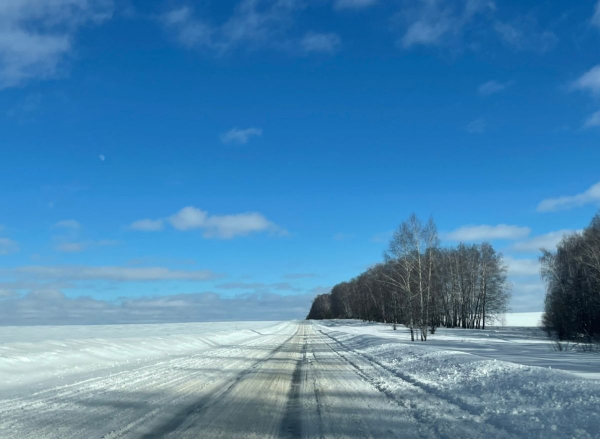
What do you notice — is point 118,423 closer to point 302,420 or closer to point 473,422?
A: point 302,420

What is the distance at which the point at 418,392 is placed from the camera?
11469 millimetres

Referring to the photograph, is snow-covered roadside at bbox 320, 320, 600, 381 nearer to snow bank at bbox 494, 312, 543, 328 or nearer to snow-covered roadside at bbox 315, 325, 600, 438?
snow-covered roadside at bbox 315, 325, 600, 438

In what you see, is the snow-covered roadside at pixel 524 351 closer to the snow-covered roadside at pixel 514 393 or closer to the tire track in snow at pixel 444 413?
the snow-covered roadside at pixel 514 393

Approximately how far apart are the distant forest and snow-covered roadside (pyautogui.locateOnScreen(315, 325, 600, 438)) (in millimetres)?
21339

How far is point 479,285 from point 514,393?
62.0 meters

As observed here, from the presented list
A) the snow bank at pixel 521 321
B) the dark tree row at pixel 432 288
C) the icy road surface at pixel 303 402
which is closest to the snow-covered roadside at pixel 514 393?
the icy road surface at pixel 303 402

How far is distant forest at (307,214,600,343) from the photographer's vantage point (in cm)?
3688

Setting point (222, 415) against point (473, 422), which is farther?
point (222, 415)

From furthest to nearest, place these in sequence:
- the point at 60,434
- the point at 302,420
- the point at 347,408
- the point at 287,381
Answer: the point at 287,381
the point at 347,408
the point at 302,420
the point at 60,434

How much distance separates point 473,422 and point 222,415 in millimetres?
4458

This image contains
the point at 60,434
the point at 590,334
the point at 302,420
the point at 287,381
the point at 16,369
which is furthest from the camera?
the point at 590,334

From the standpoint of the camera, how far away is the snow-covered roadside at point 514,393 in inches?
292

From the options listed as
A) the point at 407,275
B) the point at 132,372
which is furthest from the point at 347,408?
the point at 407,275

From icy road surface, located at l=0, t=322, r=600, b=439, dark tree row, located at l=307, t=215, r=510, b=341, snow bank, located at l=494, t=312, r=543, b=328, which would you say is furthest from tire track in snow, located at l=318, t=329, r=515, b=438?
snow bank, located at l=494, t=312, r=543, b=328
